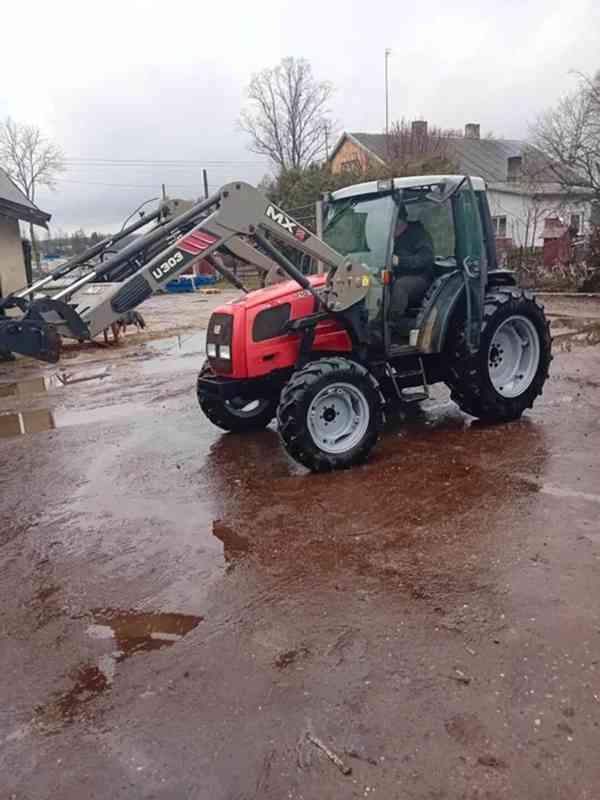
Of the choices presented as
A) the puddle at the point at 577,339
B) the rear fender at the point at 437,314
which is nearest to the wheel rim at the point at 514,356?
the rear fender at the point at 437,314

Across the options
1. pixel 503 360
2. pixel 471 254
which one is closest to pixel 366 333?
pixel 471 254

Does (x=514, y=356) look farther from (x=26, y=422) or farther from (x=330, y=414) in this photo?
(x=26, y=422)

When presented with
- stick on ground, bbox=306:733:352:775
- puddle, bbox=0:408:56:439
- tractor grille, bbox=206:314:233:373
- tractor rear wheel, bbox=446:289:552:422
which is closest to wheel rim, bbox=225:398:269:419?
tractor grille, bbox=206:314:233:373

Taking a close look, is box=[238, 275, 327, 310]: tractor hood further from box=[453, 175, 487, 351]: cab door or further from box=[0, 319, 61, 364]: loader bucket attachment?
box=[0, 319, 61, 364]: loader bucket attachment

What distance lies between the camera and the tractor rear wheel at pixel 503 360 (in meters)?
6.36

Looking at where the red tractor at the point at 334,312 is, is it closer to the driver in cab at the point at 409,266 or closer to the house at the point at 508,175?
the driver in cab at the point at 409,266

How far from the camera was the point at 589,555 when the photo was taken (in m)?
3.92

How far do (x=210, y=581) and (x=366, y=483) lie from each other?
1767 mm

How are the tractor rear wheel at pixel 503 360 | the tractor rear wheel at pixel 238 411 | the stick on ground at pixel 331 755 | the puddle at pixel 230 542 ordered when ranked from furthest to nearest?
the tractor rear wheel at pixel 238 411
the tractor rear wheel at pixel 503 360
the puddle at pixel 230 542
the stick on ground at pixel 331 755

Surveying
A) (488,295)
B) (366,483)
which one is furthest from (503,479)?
(488,295)

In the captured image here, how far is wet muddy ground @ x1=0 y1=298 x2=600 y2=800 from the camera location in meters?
2.55

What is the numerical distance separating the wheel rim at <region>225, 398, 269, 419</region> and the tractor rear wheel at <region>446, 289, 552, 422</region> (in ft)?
6.59

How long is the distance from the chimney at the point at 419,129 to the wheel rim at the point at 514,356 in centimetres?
2606

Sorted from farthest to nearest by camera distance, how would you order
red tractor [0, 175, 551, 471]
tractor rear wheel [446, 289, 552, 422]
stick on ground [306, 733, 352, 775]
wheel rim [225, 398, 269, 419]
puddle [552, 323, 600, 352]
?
puddle [552, 323, 600, 352] < wheel rim [225, 398, 269, 419] < tractor rear wheel [446, 289, 552, 422] < red tractor [0, 175, 551, 471] < stick on ground [306, 733, 352, 775]
